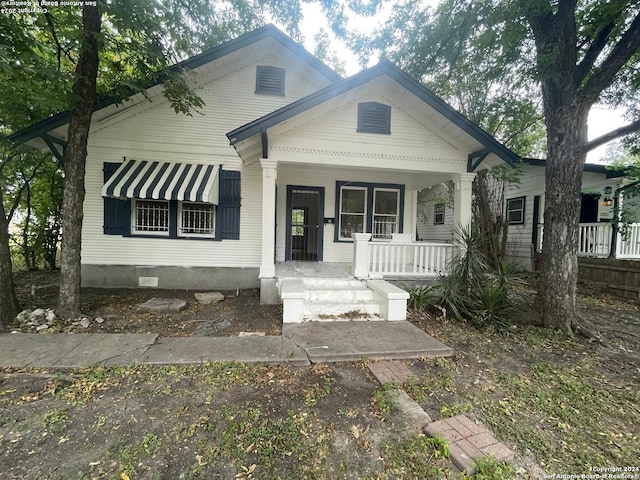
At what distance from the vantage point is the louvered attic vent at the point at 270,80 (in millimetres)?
7680

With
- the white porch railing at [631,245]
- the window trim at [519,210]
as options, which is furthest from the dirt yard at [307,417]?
the window trim at [519,210]

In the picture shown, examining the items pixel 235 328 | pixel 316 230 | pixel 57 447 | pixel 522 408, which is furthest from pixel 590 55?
pixel 57 447

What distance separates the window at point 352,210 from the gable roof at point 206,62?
3185 mm

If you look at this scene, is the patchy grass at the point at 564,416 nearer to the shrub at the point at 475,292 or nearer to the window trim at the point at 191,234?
the shrub at the point at 475,292

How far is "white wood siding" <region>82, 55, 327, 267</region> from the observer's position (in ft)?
23.2

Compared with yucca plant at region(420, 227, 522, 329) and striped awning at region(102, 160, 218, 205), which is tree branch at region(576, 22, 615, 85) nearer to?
yucca plant at region(420, 227, 522, 329)

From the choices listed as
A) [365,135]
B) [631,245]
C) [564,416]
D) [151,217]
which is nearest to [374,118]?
[365,135]

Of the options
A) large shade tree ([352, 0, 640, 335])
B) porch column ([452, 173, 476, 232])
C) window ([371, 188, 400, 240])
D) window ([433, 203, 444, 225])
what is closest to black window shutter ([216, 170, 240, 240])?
window ([371, 188, 400, 240])

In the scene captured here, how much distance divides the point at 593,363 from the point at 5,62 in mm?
8423

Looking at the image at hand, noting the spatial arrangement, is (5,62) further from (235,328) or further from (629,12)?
(629,12)

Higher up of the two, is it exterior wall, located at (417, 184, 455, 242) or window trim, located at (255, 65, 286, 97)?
window trim, located at (255, 65, 286, 97)

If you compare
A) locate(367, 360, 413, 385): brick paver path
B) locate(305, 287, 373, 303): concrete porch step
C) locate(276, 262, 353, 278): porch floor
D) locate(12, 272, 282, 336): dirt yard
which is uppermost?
locate(276, 262, 353, 278): porch floor

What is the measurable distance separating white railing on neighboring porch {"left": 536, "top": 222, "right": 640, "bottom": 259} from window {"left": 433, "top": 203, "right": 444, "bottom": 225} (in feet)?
17.6

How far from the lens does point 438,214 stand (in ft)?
45.6
